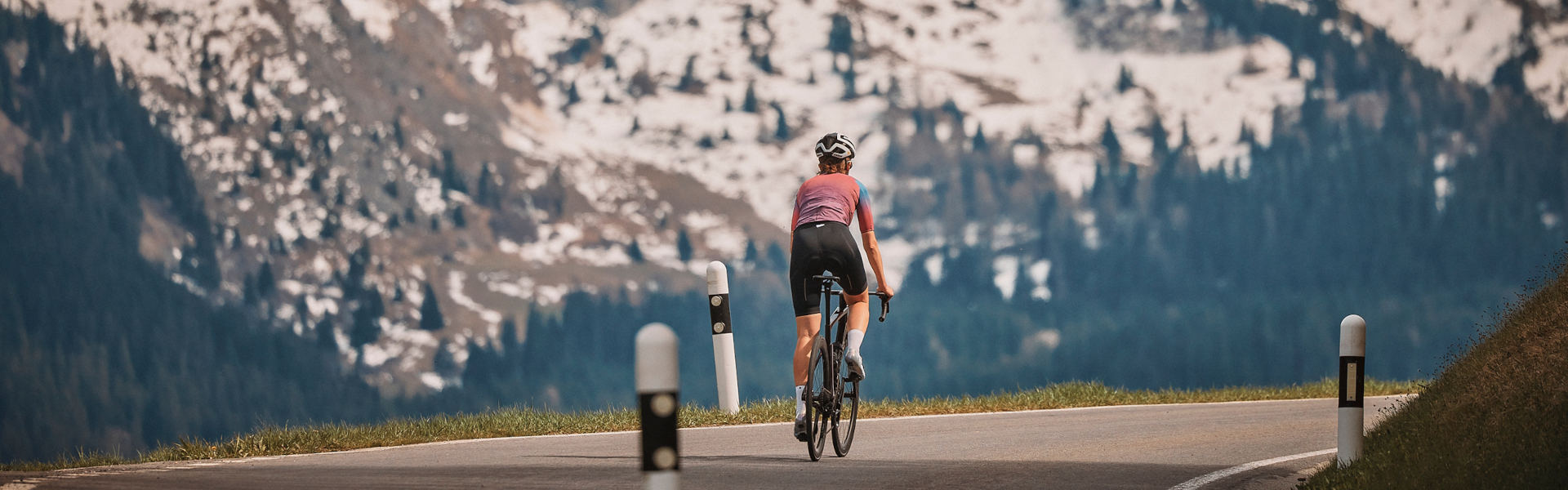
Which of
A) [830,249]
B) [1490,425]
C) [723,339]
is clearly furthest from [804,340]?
[723,339]

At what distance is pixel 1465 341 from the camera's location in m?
13.2

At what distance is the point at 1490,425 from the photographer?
8930mm

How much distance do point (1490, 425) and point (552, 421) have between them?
24.5ft

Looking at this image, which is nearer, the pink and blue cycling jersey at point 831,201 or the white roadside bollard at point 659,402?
the white roadside bollard at point 659,402

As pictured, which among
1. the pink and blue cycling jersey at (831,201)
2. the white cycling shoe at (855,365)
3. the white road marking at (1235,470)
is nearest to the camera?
the white road marking at (1235,470)

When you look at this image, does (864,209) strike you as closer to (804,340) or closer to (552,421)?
(804,340)

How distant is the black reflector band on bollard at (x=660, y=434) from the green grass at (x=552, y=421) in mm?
6301

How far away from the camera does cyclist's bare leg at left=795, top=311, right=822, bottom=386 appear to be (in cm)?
1034

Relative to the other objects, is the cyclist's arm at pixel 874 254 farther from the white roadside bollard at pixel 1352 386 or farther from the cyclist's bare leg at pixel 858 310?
the white roadside bollard at pixel 1352 386

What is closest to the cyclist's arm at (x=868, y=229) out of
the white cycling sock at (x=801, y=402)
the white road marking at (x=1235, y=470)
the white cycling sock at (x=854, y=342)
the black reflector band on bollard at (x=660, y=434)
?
the white cycling sock at (x=854, y=342)

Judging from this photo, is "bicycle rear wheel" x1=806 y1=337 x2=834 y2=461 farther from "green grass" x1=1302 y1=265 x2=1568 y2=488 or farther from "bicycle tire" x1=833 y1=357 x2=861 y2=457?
"green grass" x1=1302 y1=265 x2=1568 y2=488

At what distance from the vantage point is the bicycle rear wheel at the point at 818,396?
33.1 ft

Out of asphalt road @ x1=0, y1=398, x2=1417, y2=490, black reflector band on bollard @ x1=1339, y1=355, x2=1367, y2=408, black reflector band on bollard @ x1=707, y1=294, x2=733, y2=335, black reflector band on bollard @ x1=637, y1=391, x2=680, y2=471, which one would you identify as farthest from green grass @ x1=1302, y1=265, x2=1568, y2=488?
black reflector band on bollard @ x1=707, y1=294, x2=733, y2=335

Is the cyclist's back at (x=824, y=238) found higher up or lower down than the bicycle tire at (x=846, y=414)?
higher up
